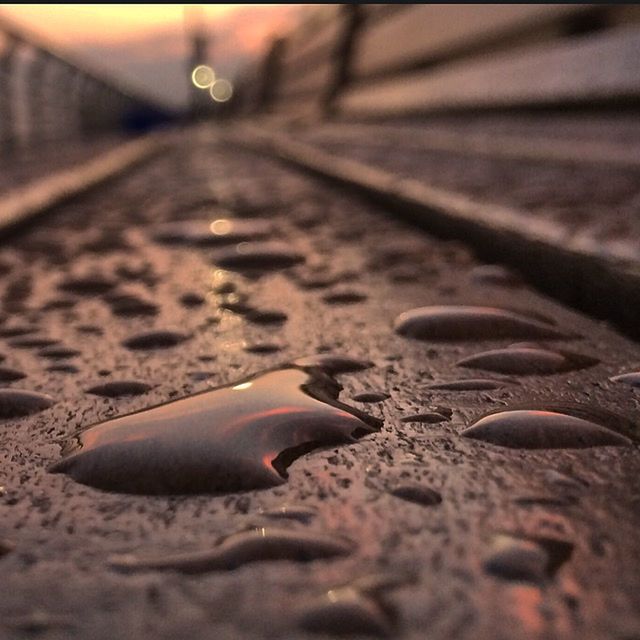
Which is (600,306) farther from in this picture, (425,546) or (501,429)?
(425,546)

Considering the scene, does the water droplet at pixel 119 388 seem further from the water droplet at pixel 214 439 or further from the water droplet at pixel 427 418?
the water droplet at pixel 427 418

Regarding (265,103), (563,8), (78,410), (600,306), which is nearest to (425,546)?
(78,410)

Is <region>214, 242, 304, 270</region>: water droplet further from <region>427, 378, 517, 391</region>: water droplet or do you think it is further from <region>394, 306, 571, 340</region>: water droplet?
<region>427, 378, 517, 391</region>: water droplet

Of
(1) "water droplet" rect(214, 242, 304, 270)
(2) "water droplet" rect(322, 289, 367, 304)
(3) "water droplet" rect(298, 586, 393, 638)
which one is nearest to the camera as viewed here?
(3) "water droplet" rect(298, 586, 393, 638)

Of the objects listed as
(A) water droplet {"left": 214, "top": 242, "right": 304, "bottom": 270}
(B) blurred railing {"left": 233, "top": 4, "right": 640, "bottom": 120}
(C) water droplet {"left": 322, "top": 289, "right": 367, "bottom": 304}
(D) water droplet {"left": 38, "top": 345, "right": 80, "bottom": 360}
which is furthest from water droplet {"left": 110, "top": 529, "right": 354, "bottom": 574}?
(B) blurred railing {"left": 233, "top": 4, "right": 640, "bottom": 120}

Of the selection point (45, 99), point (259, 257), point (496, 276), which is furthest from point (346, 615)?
point (45, 99)

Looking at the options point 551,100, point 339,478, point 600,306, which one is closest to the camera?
point 339,478

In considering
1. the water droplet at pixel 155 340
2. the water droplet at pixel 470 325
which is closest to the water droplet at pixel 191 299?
the water droplet at pixel 155 340
